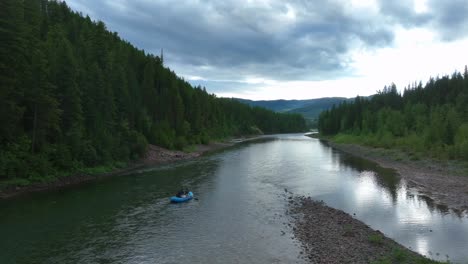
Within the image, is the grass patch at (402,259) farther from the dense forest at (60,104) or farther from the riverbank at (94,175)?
the dense forest at (60,104)

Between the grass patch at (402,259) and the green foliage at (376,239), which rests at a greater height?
the grass patch at (402,259)

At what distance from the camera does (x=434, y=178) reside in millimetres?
48562

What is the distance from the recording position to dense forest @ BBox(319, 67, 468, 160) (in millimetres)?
70938

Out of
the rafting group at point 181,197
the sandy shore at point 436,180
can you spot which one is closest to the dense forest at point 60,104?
the rafting group at point 181,197

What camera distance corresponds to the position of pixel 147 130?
82312 millimetres

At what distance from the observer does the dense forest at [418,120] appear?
7094 cm

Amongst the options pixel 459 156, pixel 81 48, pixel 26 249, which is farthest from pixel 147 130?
pixel 459 156

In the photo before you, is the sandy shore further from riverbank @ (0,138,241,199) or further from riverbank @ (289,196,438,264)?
A: riverbank @ (0,138,241,199)

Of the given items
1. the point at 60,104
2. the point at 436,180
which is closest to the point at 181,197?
the point at 60,104

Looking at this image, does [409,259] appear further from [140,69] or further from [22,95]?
[140,69]

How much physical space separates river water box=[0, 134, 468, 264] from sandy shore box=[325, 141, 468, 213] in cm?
187

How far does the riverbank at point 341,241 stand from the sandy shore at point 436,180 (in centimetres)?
1294

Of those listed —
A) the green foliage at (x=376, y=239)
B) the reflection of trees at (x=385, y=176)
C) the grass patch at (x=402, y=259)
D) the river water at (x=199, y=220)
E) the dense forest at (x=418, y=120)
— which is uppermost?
the dense forest at (x=418, y=120)

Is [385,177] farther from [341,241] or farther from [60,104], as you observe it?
[60,104]
